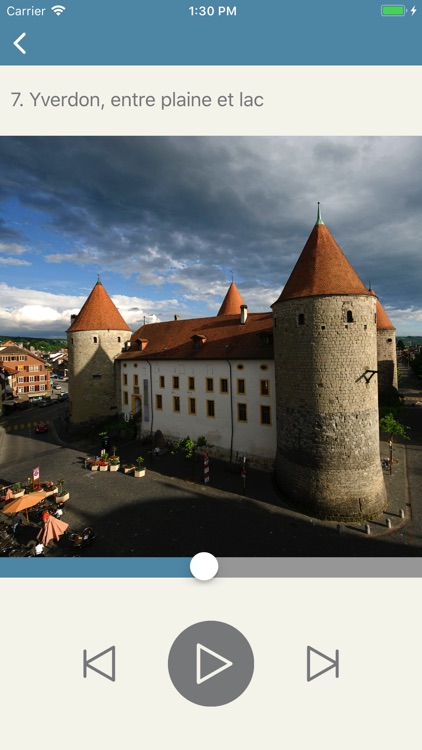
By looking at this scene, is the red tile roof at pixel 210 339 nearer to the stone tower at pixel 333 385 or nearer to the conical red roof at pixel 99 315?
the conical red roof at pixel 99 315

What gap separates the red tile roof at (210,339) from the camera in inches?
703

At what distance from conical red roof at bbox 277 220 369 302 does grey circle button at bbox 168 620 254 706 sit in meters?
11.7

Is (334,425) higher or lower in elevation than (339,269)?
lower

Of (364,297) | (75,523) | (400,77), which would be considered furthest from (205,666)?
(364,297)

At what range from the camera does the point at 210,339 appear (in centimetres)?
2056

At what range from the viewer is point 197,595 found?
249 centimetres

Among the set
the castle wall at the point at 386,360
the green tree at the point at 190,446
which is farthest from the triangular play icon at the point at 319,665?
the castle wall at the point at 386,360

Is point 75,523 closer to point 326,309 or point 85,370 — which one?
point 326,309

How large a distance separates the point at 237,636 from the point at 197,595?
390 millimetres

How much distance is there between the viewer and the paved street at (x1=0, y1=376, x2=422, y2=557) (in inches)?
418

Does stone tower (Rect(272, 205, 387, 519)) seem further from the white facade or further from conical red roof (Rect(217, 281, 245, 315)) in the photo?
conical red roof (Rect(217, 281, 245, 315))

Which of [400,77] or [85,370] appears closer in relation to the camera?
[400,77]

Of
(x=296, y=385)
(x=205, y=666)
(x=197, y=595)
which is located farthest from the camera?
(x=296, y=385)

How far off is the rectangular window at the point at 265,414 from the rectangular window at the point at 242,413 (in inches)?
38.5
